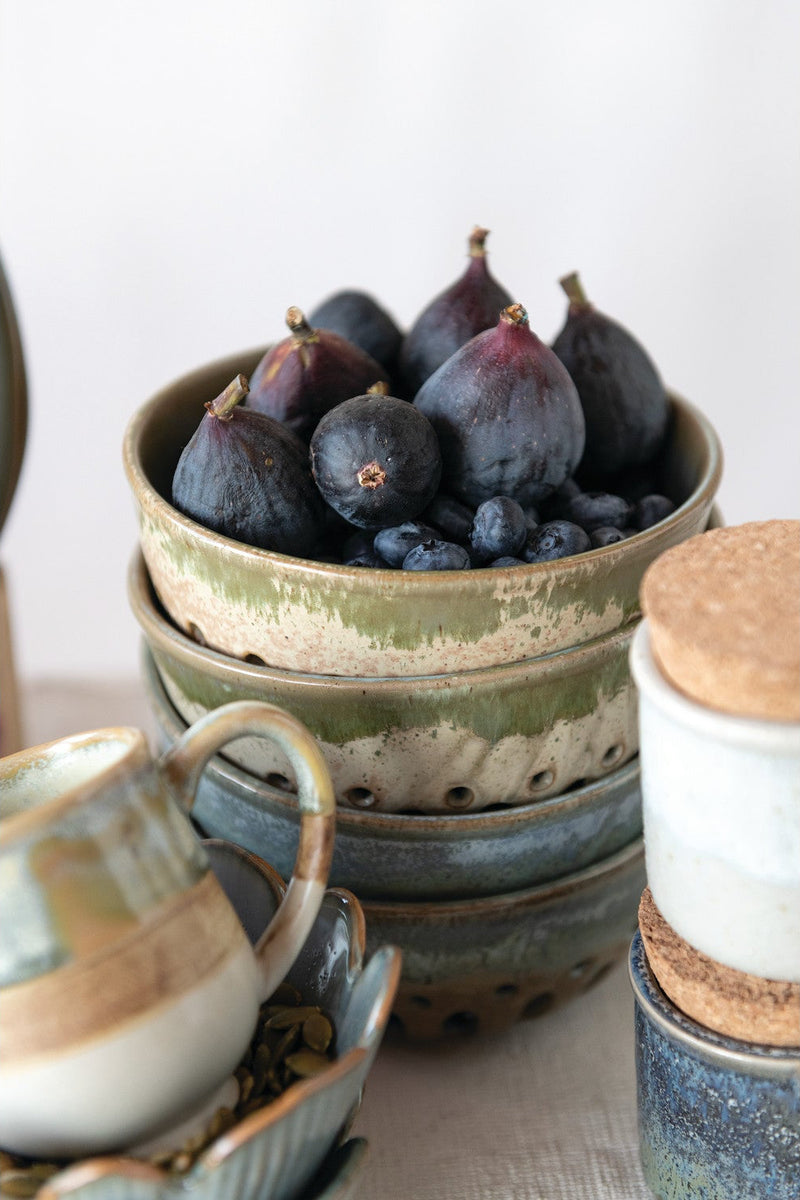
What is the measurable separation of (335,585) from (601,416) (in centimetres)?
15

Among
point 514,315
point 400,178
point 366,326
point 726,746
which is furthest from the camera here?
point 400,178

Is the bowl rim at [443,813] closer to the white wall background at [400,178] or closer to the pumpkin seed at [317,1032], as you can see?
the pumpkin seed at [317,1032]

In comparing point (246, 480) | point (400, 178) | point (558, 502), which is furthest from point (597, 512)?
point (400, 178)

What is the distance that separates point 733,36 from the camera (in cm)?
65

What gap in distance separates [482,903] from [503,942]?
20mm

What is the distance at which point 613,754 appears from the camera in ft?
1.30

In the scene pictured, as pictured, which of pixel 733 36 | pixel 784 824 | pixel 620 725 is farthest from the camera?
pixel 733 36

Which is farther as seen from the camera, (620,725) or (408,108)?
(408,108)

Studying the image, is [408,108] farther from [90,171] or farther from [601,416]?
[601,416]

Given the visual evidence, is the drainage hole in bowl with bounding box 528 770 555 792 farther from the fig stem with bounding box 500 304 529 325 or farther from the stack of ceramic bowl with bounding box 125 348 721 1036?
the fig stem with bounding box 500 304 529 325

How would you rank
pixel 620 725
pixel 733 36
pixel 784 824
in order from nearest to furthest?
pixel 784 824, pixel 620 725, pixel 733 36

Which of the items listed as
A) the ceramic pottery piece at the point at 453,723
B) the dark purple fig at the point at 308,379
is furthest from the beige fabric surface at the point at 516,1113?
the dark purple fig at the point at 308,379

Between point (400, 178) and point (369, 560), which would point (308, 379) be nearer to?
point (369, 560)

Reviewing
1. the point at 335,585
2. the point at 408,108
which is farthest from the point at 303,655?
the point at 408,108
